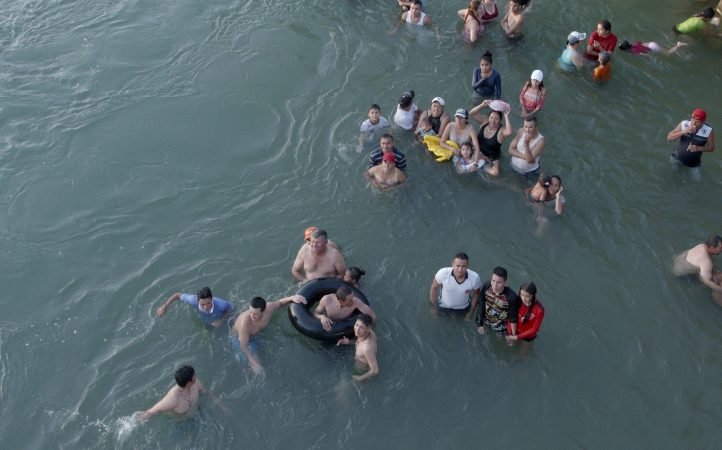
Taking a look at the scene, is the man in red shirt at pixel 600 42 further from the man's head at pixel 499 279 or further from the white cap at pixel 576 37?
the man's head at pixel 499 279

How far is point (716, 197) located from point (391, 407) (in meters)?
7.24

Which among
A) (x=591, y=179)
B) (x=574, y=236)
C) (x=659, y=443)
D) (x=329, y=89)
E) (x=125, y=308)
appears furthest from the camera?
(x=329, y=89)

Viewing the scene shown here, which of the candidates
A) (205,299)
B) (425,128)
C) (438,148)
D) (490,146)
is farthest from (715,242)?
(205,299)

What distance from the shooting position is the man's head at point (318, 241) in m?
10.2

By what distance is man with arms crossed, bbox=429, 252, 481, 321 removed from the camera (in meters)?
9.78

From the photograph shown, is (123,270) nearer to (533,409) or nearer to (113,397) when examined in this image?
(113,397)

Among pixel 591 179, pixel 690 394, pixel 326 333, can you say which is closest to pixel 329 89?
pixel 591 179

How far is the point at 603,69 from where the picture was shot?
14.5 meters

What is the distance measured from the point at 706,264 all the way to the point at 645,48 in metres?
6.53

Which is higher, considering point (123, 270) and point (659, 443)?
point (123, 270)

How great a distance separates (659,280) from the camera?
11289 mm

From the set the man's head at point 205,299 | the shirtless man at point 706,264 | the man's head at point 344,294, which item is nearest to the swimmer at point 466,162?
the shirtless man at point 706,264

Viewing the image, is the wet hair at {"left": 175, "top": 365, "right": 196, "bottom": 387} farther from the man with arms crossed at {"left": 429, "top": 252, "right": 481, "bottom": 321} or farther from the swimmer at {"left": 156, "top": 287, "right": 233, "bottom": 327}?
the man with arms crossed at {"left": 429, "top": 252, "right": 481, "bottom": 321}

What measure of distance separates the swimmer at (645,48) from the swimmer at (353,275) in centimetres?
878
